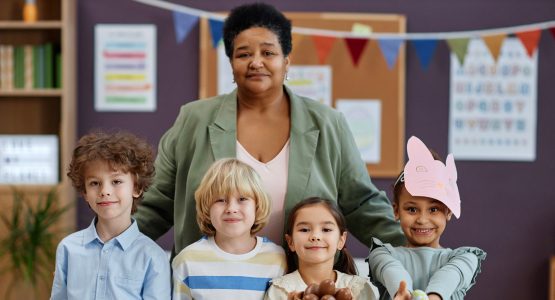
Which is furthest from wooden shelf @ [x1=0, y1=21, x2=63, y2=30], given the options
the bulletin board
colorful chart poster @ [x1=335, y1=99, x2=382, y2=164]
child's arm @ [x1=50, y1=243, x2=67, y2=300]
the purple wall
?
child's arm @ [x1=50, y1=243, x2=67, y2=300]

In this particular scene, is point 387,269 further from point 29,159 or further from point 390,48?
point 29,159

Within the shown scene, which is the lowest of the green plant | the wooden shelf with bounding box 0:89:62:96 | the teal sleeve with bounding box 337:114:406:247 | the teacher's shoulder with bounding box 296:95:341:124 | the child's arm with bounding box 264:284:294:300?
the green plant

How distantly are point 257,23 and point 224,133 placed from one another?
0.32 metres

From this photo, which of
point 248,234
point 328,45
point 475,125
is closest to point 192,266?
point 248,234

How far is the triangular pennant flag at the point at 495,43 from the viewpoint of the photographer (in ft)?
13.6

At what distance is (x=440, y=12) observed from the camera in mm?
4238

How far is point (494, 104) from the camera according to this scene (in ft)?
13.9

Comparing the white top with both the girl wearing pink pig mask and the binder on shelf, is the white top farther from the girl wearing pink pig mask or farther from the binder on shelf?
the binder on shelf

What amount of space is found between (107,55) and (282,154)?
2.53m

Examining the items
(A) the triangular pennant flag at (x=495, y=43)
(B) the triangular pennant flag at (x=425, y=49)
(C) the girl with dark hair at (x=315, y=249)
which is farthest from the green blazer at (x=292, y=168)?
(A) the triangular pennant flag at (x=495, y=43)

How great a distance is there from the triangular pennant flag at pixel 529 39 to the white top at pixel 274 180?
2610 millimetres

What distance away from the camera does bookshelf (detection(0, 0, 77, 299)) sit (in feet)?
12.9

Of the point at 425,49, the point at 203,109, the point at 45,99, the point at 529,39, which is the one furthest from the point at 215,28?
the point at 203,109

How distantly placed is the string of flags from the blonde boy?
2365 millimetres
